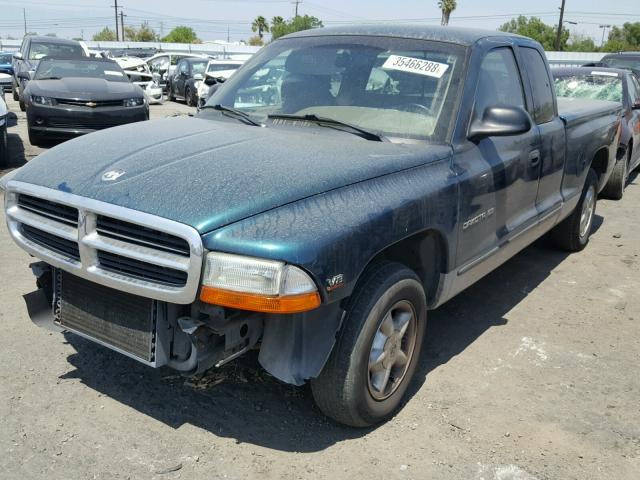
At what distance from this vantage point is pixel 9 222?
10.4 feet

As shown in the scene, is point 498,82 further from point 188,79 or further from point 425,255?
point 188,79

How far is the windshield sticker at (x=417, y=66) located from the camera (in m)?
3.70

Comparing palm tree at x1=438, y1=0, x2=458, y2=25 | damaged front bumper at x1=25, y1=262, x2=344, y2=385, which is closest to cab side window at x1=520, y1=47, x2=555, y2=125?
damaged front bumper at x1=25, y1=262, x2=344, y2=385

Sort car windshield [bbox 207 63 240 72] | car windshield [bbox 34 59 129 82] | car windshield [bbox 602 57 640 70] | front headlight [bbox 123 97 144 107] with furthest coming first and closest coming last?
car windshield [bbox 207 63 240 72], car windshield [bbox 602 57 640 70], car windshield [bbox 34 59 129 82], front headlight [bbox 123 97 144 107]

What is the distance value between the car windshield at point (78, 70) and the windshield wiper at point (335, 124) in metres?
8.77

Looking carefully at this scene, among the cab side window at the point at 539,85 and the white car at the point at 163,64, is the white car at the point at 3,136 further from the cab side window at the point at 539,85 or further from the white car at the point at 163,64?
the white car at the point at 163,64

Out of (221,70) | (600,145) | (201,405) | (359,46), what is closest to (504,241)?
(359,46)

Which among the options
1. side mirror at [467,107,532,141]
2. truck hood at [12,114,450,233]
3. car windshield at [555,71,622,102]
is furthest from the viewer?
car windshield at [555,71,622,102]

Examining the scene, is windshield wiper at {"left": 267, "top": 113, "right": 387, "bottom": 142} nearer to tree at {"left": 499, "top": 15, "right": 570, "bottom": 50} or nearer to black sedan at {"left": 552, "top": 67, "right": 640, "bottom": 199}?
black sedan at {"left": 552, "top": 67, "right": 640, "bottom": 199}

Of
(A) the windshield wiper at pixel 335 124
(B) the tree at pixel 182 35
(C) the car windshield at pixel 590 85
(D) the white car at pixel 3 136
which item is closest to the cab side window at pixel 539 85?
(A) the windshield wiper at pixel 335 124

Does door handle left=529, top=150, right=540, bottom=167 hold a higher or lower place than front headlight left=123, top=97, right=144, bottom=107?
higher

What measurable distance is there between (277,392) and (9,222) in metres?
1.62

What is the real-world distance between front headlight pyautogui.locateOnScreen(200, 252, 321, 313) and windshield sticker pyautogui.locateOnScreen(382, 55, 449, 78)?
179 centimetres

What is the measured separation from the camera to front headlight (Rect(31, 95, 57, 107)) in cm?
980
